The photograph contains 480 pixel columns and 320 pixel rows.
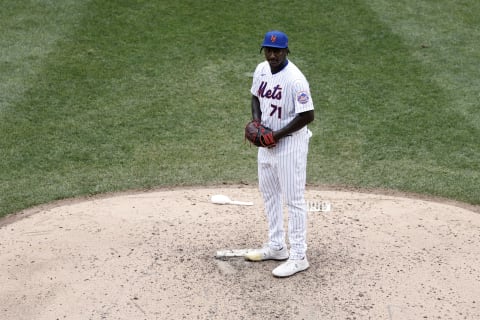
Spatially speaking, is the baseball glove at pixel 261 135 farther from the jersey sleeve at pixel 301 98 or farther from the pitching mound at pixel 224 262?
the pitching mound at pixel 224 262

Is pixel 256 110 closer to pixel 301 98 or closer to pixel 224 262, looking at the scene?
pixel 301 98

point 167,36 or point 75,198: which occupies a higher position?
point 167,36

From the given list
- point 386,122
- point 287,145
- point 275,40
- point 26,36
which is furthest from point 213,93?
point 275,40

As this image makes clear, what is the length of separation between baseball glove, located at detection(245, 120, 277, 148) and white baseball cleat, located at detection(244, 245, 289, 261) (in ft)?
3.39

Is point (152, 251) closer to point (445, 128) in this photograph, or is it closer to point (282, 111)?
point (282, 111)

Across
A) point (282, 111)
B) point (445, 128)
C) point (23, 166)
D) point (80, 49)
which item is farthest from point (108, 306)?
point (80, 49)

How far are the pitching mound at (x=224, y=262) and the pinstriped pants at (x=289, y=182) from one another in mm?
350

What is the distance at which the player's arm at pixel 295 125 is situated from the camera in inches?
238

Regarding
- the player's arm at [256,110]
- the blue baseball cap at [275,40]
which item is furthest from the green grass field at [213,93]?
the blue baseball cap at [275,40]

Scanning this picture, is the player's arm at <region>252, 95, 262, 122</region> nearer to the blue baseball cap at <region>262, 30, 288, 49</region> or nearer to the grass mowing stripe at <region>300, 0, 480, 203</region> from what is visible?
the blue baseball cap at <region>262, 30, 288, 49</region>

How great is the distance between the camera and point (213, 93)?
1090 centimetres

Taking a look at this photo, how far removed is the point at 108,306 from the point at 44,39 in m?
7.04

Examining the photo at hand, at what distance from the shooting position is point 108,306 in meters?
5.91

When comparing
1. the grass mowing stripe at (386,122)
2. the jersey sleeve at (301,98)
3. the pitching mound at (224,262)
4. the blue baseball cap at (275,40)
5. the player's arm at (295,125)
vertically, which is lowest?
the pitching mound at (224,262)
